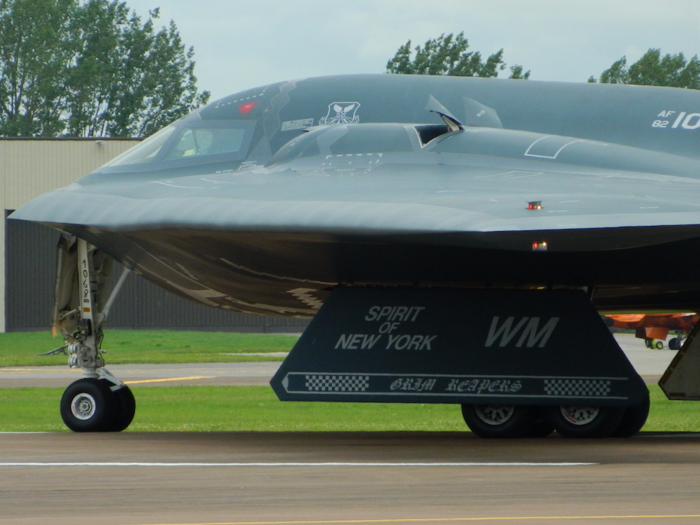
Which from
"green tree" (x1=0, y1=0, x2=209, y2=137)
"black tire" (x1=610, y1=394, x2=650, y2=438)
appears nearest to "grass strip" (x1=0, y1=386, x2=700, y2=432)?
"black tire" (x1=610, y1=394, x2=650, y2=438)

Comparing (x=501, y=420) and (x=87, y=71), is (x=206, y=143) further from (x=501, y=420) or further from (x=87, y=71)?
(x=87, y=71)

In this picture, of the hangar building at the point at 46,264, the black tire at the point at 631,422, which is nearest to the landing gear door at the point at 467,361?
the black tire at the point at 631,422

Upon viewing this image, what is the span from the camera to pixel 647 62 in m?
81.2

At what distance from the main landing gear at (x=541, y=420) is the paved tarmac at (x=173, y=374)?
39.0 ft

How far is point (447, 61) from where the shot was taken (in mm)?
78125

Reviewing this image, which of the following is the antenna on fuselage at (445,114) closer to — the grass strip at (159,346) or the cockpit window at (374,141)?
the cockpit window at (374,141)

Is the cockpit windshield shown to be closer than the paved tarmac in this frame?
Yes

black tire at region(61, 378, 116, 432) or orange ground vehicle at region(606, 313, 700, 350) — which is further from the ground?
black tire at region(61, 378, 116, 432)

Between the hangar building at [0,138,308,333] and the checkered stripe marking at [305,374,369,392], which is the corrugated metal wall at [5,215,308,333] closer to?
the hangar building at [0,138,308,333]

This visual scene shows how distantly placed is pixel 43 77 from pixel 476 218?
6770cm

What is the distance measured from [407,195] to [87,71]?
67299 millimetres

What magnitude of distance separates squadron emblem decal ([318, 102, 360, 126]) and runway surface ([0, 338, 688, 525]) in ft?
10.4

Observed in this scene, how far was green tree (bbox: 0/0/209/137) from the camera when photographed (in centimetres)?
7094

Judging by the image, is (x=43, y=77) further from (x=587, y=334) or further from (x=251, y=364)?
(x=587, y=334)
